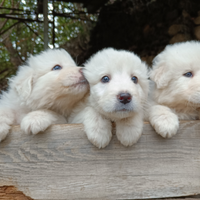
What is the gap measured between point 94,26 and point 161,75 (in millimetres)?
4149

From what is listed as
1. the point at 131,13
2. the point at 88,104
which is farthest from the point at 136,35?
the point at 88,104

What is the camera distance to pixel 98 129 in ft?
6.38

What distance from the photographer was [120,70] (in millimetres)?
2062

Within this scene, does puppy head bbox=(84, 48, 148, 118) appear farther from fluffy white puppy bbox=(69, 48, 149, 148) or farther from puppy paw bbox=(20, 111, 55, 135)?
puppy paw bbox=(20, 111, 55, 135)

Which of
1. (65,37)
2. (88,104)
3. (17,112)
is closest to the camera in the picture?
(88,104)

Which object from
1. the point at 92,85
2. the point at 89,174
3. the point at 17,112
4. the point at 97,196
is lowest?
the point at 97,196

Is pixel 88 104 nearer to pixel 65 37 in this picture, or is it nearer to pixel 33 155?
pixel 33 155

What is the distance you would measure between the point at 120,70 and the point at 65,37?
144 inches

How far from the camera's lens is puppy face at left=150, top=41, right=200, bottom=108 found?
2.17m

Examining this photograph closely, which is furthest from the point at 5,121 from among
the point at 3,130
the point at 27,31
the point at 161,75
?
the point at 27,31

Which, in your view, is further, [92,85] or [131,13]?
[131,13]

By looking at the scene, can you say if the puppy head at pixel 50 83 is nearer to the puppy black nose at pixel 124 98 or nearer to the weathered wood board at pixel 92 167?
the weathered wood board at pixel 92 167

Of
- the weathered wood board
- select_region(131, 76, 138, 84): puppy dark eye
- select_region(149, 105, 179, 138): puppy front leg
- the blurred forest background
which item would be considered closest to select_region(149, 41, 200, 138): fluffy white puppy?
select_region(149, 105, 179, 138): puppy front leg

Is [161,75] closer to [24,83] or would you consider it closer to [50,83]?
[50,83]
